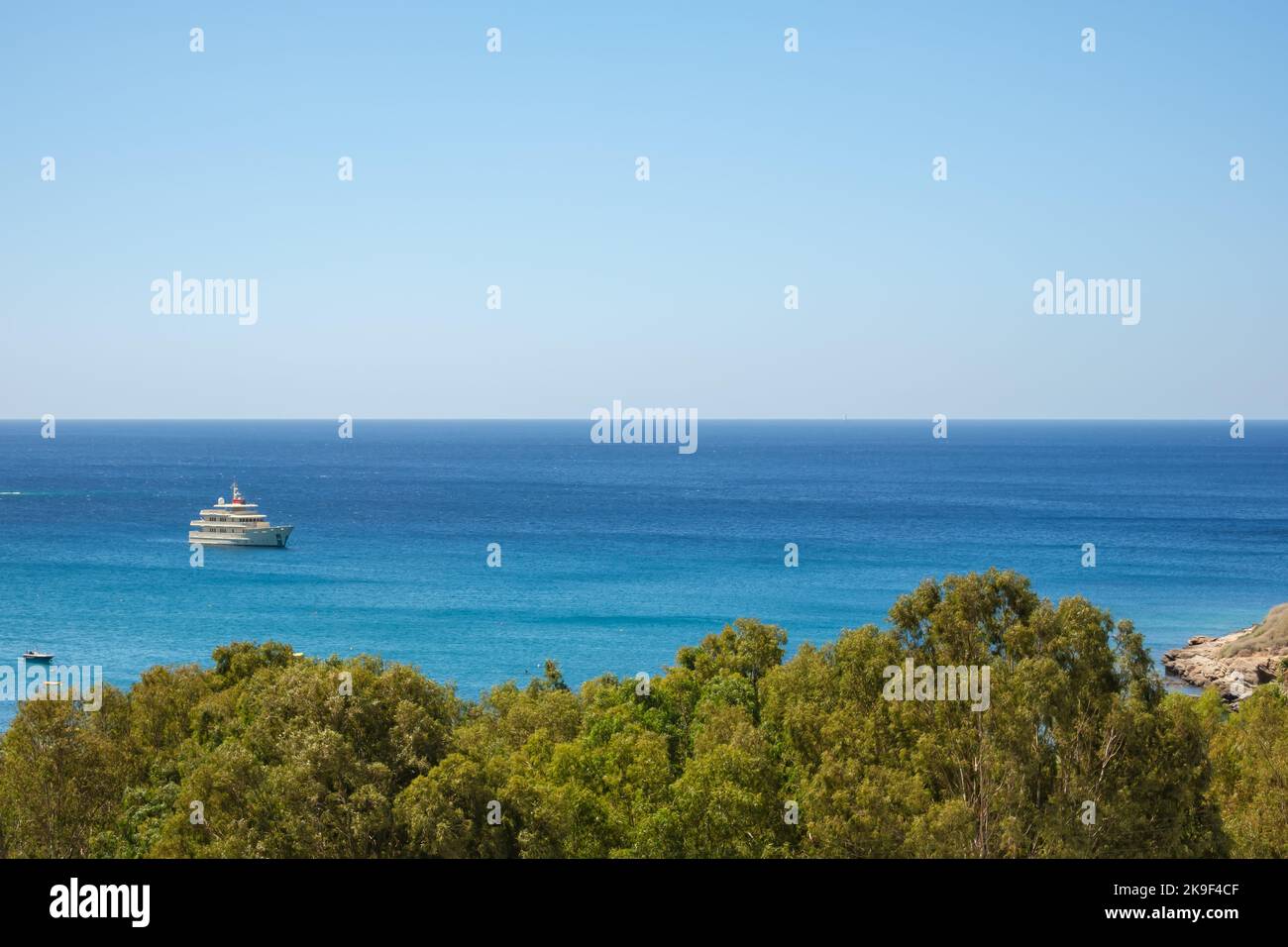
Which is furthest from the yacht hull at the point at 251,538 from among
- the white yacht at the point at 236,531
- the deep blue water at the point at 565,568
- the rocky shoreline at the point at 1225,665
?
the rocky shoreline at the point at 1225,665

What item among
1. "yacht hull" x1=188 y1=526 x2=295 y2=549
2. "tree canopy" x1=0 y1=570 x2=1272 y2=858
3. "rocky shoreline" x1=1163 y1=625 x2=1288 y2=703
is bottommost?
"rocky shoreline" x1=1163 y1=625 x2=1288 y2=703

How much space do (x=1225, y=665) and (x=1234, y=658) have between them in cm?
186

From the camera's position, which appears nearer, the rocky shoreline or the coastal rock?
the rocky shoreline

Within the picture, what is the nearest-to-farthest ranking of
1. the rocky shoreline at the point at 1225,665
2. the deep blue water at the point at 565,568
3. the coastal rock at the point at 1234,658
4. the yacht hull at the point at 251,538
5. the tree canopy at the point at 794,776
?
the tree canopy at the point at 794,776, the rocky shoreline at the point at 1225,665, the coastal rock at the point at 1234,658, the deep blue water at the point at 565,568, the yacht hull at the point at 251,538

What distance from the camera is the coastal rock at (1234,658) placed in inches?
2586

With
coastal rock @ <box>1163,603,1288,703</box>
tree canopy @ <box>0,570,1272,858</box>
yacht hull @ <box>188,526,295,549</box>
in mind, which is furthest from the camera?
yacht hull @ <box>188,526,295,549</box>

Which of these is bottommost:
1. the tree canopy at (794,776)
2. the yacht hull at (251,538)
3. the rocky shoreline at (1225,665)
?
the rocky shoreline at (1225,665)

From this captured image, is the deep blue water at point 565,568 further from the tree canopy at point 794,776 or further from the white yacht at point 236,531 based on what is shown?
the tree canopy at point 794,776

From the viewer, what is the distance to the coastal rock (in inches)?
2586

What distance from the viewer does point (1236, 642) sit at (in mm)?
72188

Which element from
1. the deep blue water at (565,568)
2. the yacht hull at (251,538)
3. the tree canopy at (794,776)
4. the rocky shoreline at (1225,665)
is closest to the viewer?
the tree canopy at (794,776)

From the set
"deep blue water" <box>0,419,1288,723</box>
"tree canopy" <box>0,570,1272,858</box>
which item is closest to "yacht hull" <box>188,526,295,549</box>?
"deep blue water" <box>0,419,1288,723</box>

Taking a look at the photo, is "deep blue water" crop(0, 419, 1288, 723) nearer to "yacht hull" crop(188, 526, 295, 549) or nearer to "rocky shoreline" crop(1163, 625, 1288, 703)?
"yacht hull" crop(188, 526, 295, 549)
